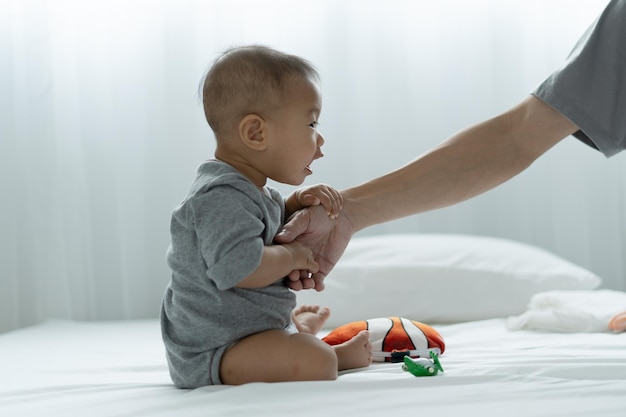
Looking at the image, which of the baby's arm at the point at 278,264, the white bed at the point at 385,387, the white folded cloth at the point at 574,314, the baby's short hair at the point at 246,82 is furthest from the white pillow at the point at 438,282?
the baby's short hair at the point at 246,82

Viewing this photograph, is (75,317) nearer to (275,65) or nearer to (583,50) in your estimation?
(275,65)

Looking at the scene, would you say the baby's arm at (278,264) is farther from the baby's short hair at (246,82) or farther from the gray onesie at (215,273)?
the baby's short hair at (246,82)

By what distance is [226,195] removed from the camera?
1.14 m

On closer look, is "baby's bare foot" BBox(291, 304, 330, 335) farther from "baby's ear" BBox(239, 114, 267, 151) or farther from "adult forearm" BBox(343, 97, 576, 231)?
"baby's ear" BBox(239, 114, 267, 151)

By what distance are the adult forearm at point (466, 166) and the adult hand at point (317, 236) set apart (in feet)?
0.21

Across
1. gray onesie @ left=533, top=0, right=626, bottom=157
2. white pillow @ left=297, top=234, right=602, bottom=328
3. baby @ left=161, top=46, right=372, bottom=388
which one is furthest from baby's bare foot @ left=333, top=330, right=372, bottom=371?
white pillow @ left=297, top=234, right=602, bottom=328

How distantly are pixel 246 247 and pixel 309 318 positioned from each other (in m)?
0.39

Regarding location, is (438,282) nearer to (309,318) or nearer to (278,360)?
(309,318)

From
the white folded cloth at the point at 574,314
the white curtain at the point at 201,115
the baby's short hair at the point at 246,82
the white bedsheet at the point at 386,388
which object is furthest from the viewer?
the white curtain at the point at 201,115

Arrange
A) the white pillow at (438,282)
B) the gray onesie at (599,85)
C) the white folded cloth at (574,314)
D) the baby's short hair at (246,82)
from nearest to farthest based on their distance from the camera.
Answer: the baby's short hair at (246,82)
the gray onesie at (599,85)
the white folded cloth at (574,314)
the white pillow at (438,282)

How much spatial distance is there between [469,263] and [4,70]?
1.69 m

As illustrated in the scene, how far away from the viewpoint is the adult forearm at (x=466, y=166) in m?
1.44

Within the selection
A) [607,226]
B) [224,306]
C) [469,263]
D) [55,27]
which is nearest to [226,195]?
[224,306]

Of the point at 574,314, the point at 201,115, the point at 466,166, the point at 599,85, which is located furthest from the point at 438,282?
the point at 201,115
